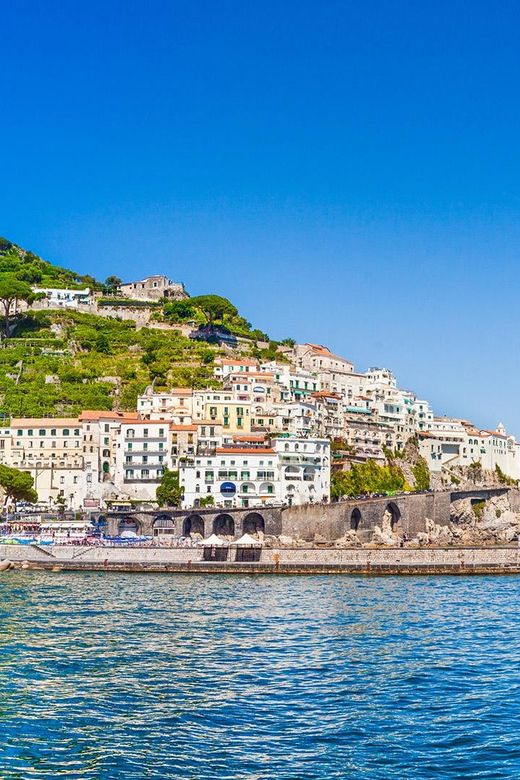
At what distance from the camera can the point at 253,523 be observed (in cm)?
7862

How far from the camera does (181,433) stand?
289ft

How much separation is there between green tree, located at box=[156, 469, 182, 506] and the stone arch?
634 inches

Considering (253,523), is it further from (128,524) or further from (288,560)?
(288,560)

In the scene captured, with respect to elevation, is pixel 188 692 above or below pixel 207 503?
below

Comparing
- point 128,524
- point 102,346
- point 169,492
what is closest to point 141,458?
point 169,492

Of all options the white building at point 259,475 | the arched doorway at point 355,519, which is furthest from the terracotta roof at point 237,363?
the arched doorway at point 355,519

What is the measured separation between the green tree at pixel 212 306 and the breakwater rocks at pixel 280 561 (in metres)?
65.4

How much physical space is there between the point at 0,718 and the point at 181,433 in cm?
6654

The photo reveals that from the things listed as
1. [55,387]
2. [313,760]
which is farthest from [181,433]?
[313,760]

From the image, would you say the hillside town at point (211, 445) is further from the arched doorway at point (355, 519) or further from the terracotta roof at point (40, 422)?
the arched doorway at point (355, 519)

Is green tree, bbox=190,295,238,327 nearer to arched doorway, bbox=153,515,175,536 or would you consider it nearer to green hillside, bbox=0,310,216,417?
green hillside, bbox=0,310,216,417

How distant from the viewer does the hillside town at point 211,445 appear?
276ft

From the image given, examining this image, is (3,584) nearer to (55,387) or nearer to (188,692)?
(188,692)

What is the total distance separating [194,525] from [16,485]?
1652 cm
